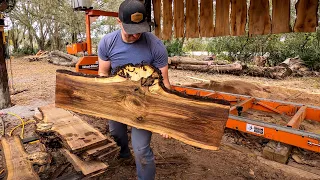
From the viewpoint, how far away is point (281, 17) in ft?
12.1

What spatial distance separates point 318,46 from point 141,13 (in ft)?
37.0

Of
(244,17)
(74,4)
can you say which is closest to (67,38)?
(74,4)

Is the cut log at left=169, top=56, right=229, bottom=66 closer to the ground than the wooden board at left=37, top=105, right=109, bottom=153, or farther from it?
farther from it

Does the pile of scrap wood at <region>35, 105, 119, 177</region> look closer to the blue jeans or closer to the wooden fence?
the blue jeans

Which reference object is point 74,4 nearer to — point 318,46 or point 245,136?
point 245,136

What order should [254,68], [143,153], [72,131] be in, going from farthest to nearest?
[254,68] < [72,131] < [143,153]

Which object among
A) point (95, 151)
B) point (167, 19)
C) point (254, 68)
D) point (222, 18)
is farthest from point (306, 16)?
point (254, 68)

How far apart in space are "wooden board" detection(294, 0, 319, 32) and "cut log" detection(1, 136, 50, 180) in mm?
3767

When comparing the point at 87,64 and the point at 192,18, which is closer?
the point at 192,18

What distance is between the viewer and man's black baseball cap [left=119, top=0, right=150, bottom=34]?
2.09 m

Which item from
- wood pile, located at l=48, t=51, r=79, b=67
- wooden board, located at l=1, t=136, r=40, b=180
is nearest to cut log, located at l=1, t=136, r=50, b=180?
wooden board, located at l=1, t=136, r=40, b=180

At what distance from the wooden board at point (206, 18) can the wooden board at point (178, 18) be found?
0.44 metres

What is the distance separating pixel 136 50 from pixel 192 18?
8.91ft

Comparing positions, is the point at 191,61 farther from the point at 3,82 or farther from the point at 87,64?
the point at 3,82
